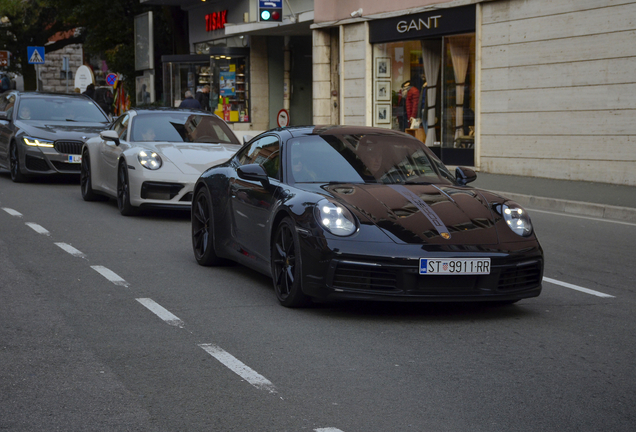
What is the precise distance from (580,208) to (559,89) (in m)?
5.37

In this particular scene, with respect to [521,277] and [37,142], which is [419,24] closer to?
[37,142]

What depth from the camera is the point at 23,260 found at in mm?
8922

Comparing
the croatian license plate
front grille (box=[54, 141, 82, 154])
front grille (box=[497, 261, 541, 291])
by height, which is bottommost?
front grille (box=[497, 261, 541, 291])

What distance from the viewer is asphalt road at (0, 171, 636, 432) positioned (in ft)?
14.7

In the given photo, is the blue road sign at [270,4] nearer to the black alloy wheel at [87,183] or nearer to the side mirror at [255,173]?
the black alloy wheel at [87,183]

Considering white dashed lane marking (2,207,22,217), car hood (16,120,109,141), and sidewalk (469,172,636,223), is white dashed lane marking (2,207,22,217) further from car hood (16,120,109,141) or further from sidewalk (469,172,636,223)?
sidewalk (469,172,636,223)

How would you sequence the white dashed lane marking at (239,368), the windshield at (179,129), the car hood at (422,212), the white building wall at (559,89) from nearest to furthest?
the white dashed lane marking at (239,368), the car hood at (422,212), the windshield at (179,129), the white building wall at (559,89)

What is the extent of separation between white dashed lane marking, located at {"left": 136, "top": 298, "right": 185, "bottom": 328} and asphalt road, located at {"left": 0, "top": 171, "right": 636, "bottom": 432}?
2 cm

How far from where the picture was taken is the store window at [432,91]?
21.9 meters

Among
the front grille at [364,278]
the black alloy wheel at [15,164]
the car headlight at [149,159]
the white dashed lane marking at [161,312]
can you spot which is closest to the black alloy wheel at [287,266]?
the front grille at [364,278]

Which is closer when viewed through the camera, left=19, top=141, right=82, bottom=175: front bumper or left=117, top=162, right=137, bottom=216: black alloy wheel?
left=117, top=162, right=137, bottom=216: black alloy wheel

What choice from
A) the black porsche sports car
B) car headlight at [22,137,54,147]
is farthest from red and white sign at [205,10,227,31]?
the black porsche sports car

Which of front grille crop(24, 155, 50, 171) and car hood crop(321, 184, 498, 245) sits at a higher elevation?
car hood crop(321, 184, 498, 245)

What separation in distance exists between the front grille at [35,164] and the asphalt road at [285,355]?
322 inches
